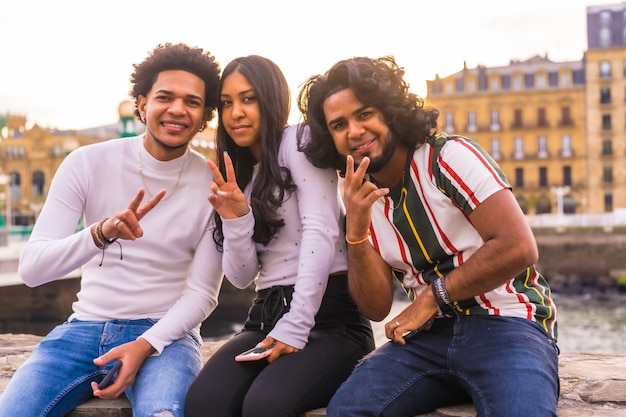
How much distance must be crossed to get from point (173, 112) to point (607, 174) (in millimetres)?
44649

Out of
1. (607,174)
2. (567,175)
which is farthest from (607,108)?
(567,175)

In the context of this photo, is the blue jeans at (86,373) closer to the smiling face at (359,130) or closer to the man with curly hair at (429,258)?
the man with curly hair at (429,258)

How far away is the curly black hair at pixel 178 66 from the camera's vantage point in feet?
9.93

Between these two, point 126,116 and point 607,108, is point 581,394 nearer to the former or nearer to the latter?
point 126,116

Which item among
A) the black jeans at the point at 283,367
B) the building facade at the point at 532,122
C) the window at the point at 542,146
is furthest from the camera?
the window at the point at 542,146

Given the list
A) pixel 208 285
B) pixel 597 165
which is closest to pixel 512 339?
pixel 208 285

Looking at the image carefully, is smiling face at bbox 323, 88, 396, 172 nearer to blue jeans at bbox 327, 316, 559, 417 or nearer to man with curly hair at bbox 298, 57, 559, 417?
man with curly hair at bbox 298, 57, 559, 417

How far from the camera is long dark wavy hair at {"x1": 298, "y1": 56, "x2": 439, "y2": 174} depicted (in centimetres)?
261

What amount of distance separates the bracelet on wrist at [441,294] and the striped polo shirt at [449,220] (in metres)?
0.07

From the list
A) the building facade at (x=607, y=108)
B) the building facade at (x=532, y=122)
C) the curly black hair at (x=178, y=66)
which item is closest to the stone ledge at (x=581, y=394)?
the curly black hair at (x=178, y=66)

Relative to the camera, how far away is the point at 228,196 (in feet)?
8.68

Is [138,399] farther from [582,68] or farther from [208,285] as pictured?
[582,68]

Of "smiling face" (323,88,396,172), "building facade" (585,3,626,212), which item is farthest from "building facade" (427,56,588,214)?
→ "smiling face" (323,88,396,172)

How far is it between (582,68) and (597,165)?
6.09 m
